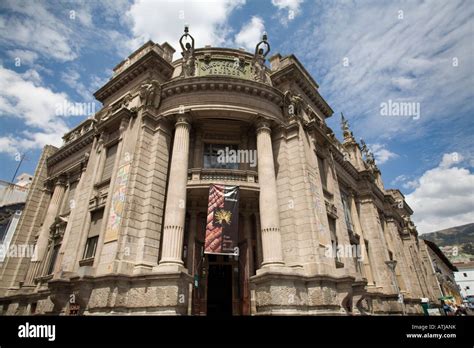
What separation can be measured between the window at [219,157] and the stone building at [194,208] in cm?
10

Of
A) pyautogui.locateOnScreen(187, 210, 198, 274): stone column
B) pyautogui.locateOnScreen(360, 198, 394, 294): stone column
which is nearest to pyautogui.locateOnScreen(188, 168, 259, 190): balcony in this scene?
pyautogui.locateOnScreen(187, 210, 198, 274): stone column

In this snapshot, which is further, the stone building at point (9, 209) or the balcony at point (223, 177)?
the stone building at point (9, 209)

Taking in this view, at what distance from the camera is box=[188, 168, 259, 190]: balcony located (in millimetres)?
15766

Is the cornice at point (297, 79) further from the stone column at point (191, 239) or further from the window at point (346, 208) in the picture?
the stone column at point (191, 239)

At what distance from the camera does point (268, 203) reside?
14.4 m

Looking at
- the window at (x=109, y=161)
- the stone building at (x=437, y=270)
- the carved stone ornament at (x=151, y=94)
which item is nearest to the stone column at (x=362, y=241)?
the carved stone ornament at (x=151, y=94)

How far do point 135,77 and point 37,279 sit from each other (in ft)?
54.8

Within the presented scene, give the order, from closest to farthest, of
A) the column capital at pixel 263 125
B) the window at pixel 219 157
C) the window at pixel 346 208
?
the column capital at pixel 263 125, the window at pixel 219 157, the window at pixel 346 208

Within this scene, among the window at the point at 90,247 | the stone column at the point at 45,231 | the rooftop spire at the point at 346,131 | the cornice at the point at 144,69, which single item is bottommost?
the window at the point at 90,247

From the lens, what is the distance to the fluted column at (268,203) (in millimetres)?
13250

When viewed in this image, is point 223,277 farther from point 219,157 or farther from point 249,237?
point 219,157

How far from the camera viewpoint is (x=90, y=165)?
61.2 ft
